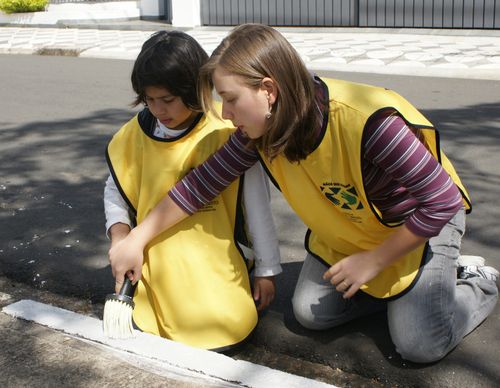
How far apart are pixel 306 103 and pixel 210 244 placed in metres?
0.71

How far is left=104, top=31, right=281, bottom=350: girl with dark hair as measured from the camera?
9.21 ft

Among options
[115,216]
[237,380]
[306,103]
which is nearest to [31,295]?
[115,216]

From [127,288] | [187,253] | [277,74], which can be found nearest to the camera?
[277,74]

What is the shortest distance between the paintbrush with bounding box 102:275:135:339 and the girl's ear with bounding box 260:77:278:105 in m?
0.84

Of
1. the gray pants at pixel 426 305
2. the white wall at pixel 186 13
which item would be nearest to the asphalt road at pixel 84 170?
the gray pants at pixel 426 305

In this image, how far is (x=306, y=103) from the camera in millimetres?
2486

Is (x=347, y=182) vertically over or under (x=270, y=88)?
under

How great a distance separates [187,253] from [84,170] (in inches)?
109

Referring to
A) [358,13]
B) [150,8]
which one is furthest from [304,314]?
[150,8]

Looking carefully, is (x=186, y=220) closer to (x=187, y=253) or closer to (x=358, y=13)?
(x=187, y=253)

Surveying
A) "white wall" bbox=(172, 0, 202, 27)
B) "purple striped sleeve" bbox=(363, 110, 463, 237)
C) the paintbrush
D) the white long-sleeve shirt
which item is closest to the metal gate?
"white wall" bbox=(172, 0, 202, 27)

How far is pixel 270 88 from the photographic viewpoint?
247 cm

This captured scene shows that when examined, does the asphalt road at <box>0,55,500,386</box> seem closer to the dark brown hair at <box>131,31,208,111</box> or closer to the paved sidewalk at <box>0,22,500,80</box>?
the paved sidewalk at <box>0,22,500,80</box>

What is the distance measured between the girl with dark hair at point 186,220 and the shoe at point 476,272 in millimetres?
752
